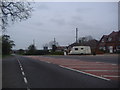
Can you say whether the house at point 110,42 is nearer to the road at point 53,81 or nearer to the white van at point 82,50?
the white van at point 82,50

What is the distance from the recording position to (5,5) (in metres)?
32.7

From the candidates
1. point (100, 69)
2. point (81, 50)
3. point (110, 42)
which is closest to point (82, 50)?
point (81, 50)

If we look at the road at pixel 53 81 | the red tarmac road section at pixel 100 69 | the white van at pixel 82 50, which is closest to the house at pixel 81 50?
the white van at pixel 82 50

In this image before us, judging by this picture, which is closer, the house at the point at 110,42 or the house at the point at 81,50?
the house at the point at 81,50

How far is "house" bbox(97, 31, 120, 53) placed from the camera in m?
96.5

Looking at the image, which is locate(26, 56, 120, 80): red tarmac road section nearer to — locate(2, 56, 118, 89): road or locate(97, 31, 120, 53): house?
locate(2, 56, 118, 89): road

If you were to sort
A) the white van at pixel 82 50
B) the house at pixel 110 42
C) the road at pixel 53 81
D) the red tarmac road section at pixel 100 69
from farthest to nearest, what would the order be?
the house at pixel 110 42 < the white van at pixel 82 50 < the red tarmac road section at pixel 100 69 < the road at pixel 53 81

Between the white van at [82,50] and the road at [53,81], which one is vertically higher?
the white van at [82,50]

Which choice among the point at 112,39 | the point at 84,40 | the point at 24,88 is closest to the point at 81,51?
the point at 112,39

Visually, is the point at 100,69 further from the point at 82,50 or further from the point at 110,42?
the point at 110,42

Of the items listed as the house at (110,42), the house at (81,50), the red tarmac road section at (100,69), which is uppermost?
the house at (110,42)

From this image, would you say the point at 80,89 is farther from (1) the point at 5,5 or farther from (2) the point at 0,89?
(1) the point at 5,5

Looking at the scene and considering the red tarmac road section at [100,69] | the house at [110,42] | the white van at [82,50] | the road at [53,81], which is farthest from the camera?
the house at [110,42]

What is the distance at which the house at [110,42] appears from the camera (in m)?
96.5
